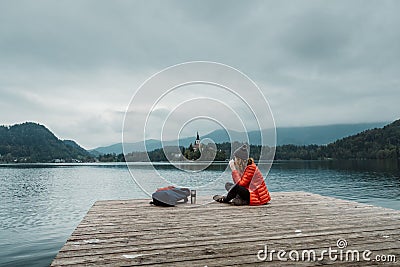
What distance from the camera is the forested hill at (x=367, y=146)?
367ft

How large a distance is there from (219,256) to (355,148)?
128263mm

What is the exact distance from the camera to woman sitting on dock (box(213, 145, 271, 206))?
8755mm

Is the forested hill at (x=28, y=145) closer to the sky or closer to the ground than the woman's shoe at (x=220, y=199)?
closer to the sky

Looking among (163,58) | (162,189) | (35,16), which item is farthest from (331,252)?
(35,16)

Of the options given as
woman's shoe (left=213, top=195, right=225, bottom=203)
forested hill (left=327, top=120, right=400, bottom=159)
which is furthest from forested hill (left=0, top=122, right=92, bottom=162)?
woman's shoe (left=213, top=195, right=225, bottom=203)

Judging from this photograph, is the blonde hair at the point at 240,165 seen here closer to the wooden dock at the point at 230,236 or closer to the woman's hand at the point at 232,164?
the woman's hand at the point at 232,164

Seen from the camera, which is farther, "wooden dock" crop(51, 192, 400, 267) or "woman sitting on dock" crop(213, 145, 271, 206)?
"woman sitting on dock" crop(213, 145, 271, 206)

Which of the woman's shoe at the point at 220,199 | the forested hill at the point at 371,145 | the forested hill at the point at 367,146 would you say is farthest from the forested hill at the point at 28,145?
the woman's shoe at the point at 220,199

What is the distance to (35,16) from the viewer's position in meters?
31.6

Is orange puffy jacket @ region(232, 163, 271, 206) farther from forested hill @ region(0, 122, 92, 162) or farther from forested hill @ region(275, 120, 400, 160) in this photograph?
forested hill @ region(0, 122, 92, 162)

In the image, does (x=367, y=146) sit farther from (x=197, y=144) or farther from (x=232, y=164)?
(x=197, y=144)

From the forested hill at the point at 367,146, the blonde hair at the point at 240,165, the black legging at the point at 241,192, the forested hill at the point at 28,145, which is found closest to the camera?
the blonde hair at the point at 240,165

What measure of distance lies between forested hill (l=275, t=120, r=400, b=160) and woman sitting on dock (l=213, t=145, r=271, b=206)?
347ft

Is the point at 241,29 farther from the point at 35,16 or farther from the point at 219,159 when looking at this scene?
the point at 219,159
